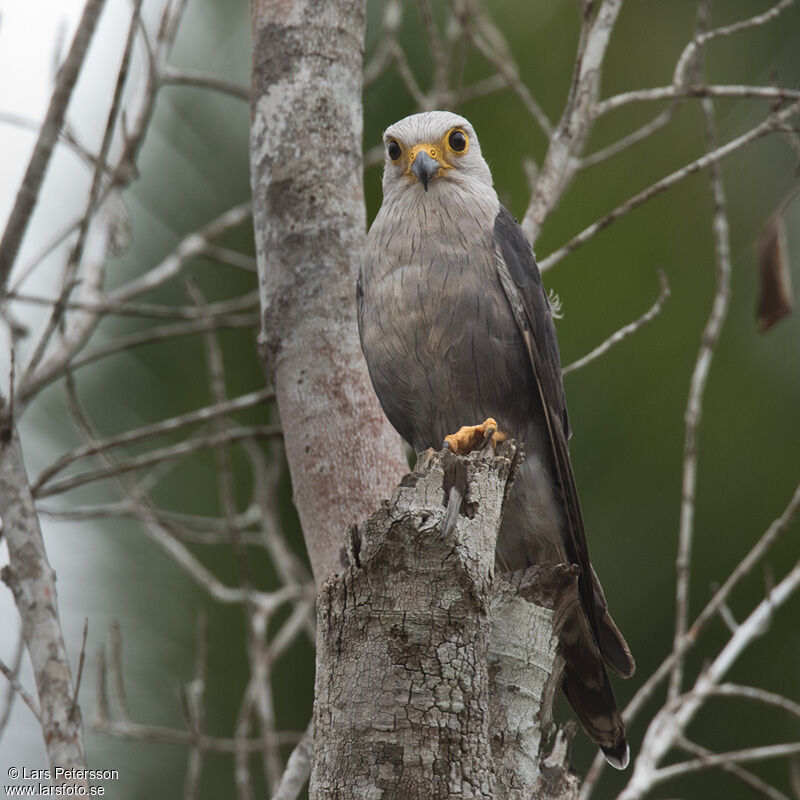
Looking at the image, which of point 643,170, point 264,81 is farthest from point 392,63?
point 264,81

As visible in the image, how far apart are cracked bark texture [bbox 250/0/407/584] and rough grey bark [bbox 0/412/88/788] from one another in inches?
29.0

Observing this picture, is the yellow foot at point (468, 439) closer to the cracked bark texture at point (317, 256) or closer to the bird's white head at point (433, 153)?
the cracked bark texture at point (317, 256)

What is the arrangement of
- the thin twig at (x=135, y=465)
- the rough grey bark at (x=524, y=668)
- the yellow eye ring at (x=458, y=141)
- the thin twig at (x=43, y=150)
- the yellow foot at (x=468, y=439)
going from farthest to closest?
the yellow eye ring at (x=458, y=141)
the thin twig at (x=135, y=465)
the yellow foot at (x=468, y=439)
the thin twig at (x=43, y=150)
the rough grey bark at (x=524, y=668)

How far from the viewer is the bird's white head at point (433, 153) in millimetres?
3359

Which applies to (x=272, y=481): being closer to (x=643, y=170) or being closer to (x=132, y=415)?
(x=132, y=415)

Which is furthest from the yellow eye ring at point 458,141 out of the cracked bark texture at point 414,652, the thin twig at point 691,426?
the cracked bark texture at point 414,652

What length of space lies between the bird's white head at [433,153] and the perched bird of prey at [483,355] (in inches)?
0.4

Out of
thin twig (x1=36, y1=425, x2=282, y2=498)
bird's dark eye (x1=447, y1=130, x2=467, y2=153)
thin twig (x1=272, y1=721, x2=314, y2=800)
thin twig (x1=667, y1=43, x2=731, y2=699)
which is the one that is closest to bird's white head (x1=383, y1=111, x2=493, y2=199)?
bird's dark eye (x1=447, y1=130, x2=467, y2=153)

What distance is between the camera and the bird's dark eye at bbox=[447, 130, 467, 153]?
11.4 ft

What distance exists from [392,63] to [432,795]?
15.7 feet

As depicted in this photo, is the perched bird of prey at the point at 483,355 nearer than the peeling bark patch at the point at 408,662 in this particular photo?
No

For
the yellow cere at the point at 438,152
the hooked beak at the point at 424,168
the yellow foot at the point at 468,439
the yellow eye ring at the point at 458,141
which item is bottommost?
the yellow foot at the point at 468,439

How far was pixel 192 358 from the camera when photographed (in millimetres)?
6059

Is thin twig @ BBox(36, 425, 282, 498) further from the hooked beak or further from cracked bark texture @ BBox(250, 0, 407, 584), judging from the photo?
the hooked beak
